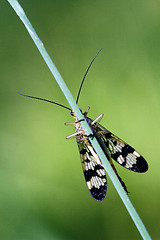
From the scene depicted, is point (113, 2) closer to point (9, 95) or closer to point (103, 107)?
point (103, 107)

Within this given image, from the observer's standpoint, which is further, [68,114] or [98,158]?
[68,114]

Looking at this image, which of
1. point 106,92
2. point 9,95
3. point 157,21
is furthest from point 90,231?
point 157,21

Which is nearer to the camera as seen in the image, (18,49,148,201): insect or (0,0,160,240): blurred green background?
(18,49,148,201): insect

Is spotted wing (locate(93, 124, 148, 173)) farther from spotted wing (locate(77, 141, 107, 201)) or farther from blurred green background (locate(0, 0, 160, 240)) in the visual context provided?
blurred green background (locate(0, 0, 160, 240))

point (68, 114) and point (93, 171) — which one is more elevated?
point (68, 114)

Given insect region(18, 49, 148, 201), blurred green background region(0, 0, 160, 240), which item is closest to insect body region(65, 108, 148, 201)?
insect region(18, 49, 148, 201)

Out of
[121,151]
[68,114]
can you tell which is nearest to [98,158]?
[121,151]

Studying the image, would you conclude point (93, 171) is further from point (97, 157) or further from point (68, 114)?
point (68, 114)
